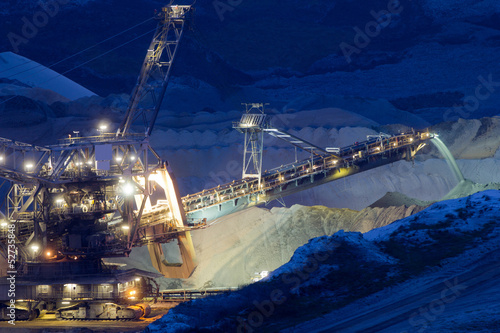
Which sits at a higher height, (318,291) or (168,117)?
(168,117)

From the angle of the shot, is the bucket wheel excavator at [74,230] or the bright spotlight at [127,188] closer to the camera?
the bucket wheel excavator at [74,230]

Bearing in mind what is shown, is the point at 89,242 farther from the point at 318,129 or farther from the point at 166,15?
the point at 318,129

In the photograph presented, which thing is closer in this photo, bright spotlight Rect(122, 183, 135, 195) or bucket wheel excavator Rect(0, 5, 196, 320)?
bucket wheel excavator Rect(0, 5, 196, 320)

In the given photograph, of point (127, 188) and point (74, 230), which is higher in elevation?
point (127, 188)

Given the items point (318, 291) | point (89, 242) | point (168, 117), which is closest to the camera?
point (318, 291)

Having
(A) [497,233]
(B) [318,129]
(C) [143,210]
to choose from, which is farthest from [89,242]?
(B) [318,129]

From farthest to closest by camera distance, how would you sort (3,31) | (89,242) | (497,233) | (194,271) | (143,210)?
(3,31)
(194,271)
(143,210)
(89,242)
(497,233)

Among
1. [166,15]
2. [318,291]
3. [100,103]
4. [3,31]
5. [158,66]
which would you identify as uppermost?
[3,31]

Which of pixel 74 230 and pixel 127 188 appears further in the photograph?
pixel 127 188

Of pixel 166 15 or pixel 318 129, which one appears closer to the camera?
pixel 166 15

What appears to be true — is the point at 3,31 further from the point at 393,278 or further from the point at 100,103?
the point at 393,278
